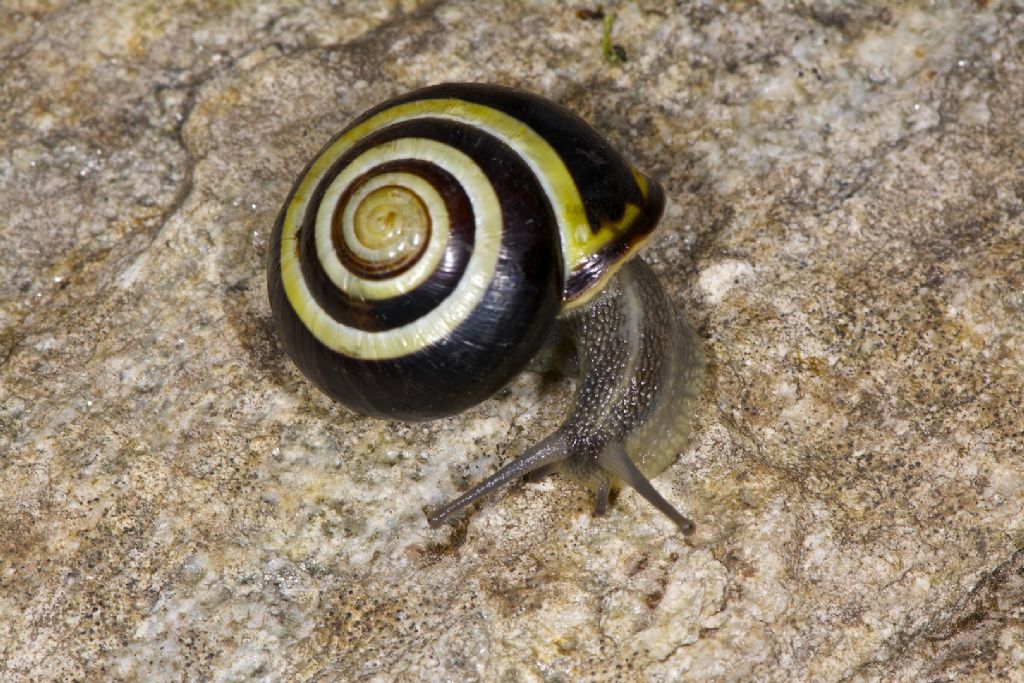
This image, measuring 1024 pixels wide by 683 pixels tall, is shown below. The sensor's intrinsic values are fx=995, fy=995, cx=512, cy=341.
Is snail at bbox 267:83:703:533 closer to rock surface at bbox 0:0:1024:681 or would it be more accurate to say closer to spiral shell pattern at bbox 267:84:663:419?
spiral shell pattern at bbox 267:84:663:419

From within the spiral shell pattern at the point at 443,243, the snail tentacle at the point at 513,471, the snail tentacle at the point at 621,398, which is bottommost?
the snail tentacle at the point at 513,471

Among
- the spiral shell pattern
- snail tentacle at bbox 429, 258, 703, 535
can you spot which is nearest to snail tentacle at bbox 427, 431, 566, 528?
snail tentacle at bbox 429, 258, 703, 535

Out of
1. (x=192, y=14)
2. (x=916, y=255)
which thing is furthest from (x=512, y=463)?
(x=192, y=14)

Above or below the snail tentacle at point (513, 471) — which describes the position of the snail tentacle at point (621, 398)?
above

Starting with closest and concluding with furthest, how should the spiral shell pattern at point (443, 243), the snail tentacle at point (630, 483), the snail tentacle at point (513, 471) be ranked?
1. the spiral shell pattern at point (443, 243)
2. the snail tentacle at point (630, 483)
3. the snail tentacle at point (513, 471)

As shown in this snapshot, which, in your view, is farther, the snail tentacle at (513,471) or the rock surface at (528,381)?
the snail tentacle at (513,471)

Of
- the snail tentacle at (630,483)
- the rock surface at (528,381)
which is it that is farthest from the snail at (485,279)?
the rock surface at (528,381)

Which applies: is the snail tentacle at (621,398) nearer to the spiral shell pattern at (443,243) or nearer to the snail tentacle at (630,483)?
the snail tentacle at (630,483)

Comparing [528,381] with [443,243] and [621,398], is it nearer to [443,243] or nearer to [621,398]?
[621,398]

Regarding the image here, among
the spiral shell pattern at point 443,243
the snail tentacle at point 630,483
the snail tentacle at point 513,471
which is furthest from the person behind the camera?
the snail tentacle at point 513,471
